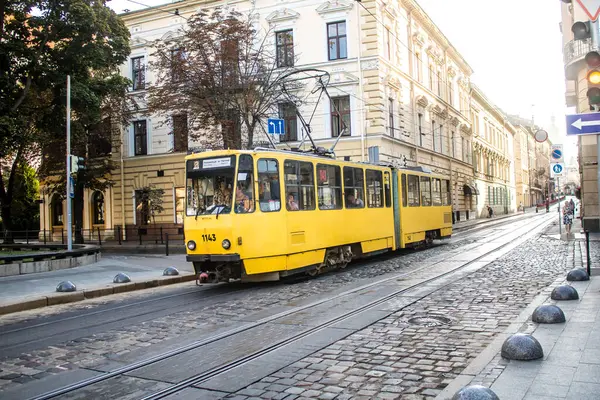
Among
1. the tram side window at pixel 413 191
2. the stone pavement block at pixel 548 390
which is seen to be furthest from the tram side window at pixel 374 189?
the stone pavement block at pixel 548 390

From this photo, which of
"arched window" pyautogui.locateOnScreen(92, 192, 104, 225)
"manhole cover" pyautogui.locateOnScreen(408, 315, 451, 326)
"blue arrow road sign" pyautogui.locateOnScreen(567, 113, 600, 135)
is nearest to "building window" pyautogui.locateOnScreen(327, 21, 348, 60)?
"arched window" pyautogui.locateOnScreen(92, 192, 104, 225)

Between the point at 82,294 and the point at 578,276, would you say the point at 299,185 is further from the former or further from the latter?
the point at 578,276

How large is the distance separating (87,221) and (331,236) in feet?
95.4

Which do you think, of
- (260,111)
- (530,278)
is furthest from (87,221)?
(530,278)

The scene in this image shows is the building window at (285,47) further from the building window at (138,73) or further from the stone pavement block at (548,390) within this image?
the stone pavement block at (548,390)

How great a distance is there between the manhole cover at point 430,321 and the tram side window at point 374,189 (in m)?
8.23

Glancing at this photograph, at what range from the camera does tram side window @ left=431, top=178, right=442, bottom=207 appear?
855 inches

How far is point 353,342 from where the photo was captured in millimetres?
6691

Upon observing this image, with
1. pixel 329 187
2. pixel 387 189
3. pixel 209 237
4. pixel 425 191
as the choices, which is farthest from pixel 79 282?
pixel 425 191

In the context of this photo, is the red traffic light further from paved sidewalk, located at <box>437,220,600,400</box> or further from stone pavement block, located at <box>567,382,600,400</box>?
stone pavement block, located at <box>567,382,600,400</box>

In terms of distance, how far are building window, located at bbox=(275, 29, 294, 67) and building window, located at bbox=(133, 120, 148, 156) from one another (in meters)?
11.5

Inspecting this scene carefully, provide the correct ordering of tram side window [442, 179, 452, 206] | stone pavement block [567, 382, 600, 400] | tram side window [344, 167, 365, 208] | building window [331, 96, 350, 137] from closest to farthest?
stone pavement block [567, 382, 600, 400] < tram side window [344, 167, 365, 208] < tram side window [442, 179, 452, 206] < building window [331, 96, 350, 137]

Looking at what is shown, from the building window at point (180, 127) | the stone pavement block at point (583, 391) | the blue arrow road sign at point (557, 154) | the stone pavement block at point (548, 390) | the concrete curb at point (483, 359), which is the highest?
the building window at point (180, 127)

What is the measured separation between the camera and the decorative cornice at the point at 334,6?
30.1m
